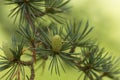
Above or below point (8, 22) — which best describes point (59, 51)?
below

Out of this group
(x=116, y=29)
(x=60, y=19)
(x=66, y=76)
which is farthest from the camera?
(x=116, y=29)

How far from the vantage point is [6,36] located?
1.29 meters

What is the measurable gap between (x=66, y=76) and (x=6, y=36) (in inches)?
14.0

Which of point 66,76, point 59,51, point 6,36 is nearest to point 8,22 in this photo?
point 6,36

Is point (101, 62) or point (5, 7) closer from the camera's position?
point (101, 62)

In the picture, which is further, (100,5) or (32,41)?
(100,5)

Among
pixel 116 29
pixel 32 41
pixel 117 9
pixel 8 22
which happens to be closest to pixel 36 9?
pixel 32 41

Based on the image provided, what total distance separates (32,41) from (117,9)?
4.94ft

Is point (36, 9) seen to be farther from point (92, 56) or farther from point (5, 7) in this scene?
point (5, 7)

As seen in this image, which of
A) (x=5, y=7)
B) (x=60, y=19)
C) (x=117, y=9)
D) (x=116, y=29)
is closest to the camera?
(x=60, y=19)

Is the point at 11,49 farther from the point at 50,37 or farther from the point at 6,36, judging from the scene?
the point at 6,36

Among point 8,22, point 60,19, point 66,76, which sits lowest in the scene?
point 66,76

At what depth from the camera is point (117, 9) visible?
2.04 m

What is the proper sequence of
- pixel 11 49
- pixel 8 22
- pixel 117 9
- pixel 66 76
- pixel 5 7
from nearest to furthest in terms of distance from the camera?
pixel 11 49, pixel 66 76, pixel 8 22, pixel 5 7, pixel 117 9
